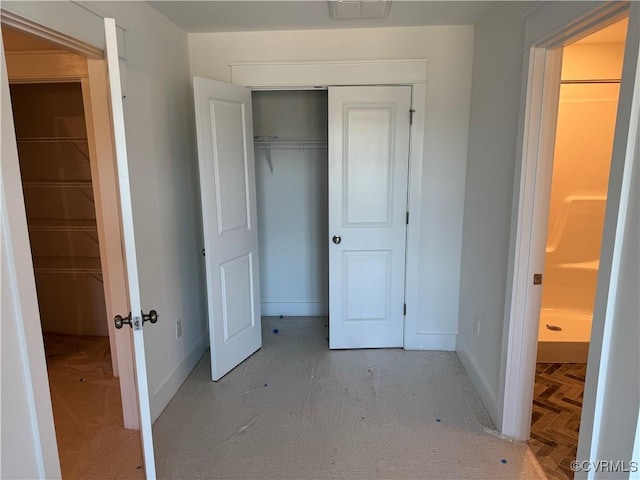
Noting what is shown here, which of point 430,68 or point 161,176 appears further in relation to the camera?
point 430,68

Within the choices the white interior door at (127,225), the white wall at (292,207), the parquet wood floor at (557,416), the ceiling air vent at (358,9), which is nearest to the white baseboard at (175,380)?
the white interior door at (127,225)

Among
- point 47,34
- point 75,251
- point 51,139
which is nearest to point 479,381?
point 47,34

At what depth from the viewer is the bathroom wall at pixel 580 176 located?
3238 millimetres

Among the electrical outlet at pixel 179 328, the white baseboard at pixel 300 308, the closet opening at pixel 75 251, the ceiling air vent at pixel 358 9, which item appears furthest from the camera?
the white baseboard at pixel 300 308

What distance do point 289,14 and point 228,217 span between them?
52.2 inches

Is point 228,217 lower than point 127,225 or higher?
lower

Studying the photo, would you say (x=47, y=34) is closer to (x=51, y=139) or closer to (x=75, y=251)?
(x=51, y=139)

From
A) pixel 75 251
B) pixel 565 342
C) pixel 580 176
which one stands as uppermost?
pixel 580 176

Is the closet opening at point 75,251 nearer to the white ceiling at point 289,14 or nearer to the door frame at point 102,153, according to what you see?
the door frame at point 102,153

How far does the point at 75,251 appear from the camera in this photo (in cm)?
352

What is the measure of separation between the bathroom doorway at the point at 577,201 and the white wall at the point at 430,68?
2.35 ft

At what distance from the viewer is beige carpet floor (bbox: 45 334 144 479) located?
2.10 meters

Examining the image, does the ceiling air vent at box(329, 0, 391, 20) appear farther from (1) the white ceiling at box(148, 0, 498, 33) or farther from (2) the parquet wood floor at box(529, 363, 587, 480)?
(2) the parquet wood floor at box(529, 363, 587, 480)

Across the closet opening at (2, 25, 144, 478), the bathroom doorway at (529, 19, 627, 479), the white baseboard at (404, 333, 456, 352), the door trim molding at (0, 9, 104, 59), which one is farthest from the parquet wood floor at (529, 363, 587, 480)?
the door trim molding at (0, 9, 104, 59)
